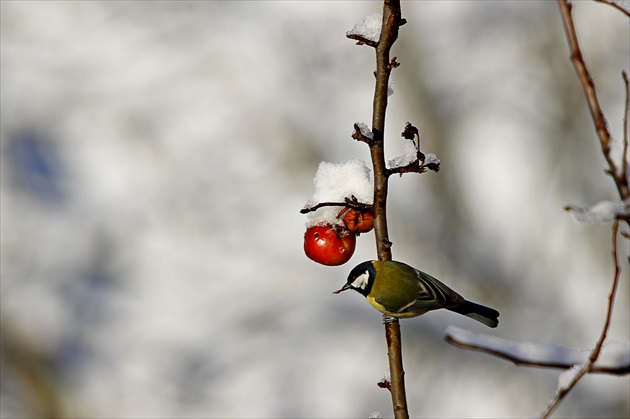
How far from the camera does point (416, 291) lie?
1.08m

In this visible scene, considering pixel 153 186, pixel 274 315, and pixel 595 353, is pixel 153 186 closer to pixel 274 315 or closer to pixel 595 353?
pixel 274 315

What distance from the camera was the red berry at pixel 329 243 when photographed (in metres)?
1.15

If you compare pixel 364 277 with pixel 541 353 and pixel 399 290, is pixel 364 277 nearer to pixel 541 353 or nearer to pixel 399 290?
pixel 399 290

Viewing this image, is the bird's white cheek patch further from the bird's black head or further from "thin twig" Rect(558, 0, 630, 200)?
"thin twig" Rect(558, 0, 630, 200)

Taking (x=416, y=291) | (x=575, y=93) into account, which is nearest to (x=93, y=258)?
(x=575, y=93)

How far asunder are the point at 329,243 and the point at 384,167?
0.96 ft

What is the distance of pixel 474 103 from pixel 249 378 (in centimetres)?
160

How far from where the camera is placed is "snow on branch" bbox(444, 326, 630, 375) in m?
0.47

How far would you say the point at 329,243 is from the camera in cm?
115

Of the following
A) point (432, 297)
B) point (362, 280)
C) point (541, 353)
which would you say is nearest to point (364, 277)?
point (362, 280)

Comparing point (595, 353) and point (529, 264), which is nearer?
point (595, 353)

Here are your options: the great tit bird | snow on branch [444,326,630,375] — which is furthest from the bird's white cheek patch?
snow on branch [444,326,630,375]

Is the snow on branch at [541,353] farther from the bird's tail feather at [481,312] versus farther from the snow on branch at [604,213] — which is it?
the bird's tail feather at [481,312]

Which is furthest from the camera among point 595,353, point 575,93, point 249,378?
point 249,378
